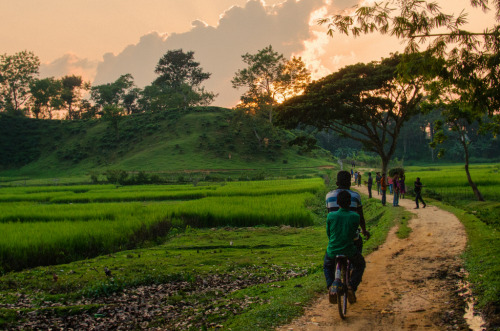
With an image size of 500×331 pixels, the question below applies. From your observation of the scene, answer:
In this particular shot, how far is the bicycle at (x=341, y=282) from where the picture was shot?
19.6 ft

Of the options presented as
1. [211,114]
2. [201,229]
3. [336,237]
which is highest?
[211,114]

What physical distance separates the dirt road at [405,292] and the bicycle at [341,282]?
229 millimetres

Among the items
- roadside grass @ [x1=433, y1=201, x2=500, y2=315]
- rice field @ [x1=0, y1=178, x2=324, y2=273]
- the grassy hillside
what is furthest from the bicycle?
the grassy hillside

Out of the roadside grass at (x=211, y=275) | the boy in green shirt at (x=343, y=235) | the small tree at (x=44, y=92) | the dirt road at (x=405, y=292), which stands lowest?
the roadside grass at (x=211, y=275)

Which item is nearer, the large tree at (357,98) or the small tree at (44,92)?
the large tree at (357,98)

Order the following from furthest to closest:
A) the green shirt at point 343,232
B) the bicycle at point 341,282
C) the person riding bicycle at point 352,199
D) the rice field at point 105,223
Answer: the rice field at point 105,223 < the person riding bicycle at point 352,199 < the green shirt at point 343,232 < the bicycle at point 341,282

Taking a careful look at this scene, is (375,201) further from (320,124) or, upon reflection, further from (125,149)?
(125,149)

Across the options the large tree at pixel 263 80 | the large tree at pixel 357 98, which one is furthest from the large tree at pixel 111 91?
the large tree at pixel 357 98

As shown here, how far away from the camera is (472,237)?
11648 mm

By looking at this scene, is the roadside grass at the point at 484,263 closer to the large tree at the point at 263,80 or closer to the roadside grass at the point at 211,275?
the roadside grass at the point at 211,275

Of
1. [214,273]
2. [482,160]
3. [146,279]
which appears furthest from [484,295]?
[482,160]

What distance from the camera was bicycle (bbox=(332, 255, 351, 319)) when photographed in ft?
19.6

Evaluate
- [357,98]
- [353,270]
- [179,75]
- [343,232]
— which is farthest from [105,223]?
[179,75]

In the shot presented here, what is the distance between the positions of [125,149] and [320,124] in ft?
205
